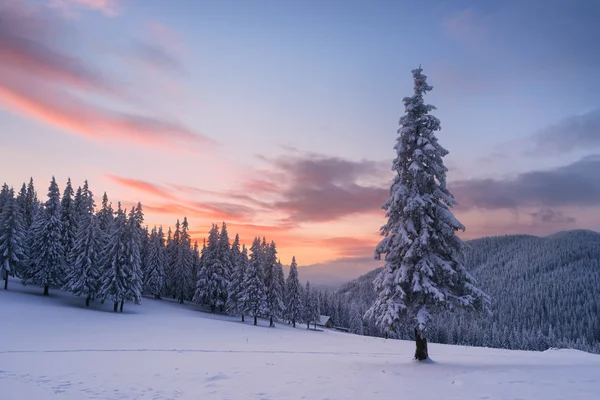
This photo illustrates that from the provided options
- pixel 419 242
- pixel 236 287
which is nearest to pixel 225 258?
pixel 236 287

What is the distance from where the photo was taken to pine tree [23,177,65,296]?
53719mm

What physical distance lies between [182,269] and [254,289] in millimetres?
22875

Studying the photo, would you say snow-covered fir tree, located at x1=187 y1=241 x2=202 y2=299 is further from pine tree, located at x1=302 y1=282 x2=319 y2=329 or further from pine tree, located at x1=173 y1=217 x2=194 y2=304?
pine tree, located at x1=302 y1=282 x2=319 y2=329

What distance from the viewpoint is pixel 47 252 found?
53875 mm

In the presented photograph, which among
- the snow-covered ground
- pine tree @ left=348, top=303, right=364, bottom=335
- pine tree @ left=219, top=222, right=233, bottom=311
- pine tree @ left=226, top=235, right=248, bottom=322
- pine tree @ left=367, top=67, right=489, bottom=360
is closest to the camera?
the snow-covered ground

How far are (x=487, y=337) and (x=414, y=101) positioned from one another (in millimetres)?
161817

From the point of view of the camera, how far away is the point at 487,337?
151m

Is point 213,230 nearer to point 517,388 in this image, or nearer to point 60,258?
point 60,258

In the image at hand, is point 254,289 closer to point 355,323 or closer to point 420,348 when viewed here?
point 420,348

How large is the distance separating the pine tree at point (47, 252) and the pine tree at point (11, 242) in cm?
154

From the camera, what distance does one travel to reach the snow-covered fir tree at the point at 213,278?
72.4 metres

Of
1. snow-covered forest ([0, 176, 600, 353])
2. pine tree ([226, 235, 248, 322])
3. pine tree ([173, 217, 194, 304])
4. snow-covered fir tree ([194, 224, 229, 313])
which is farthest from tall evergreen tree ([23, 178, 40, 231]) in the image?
pine tree ([226, 235, 248, 322])

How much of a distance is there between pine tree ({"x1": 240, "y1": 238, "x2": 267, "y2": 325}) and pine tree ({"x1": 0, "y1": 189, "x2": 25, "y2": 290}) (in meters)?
34.9

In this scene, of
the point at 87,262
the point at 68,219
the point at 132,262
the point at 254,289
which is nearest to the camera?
the point at 87,262
